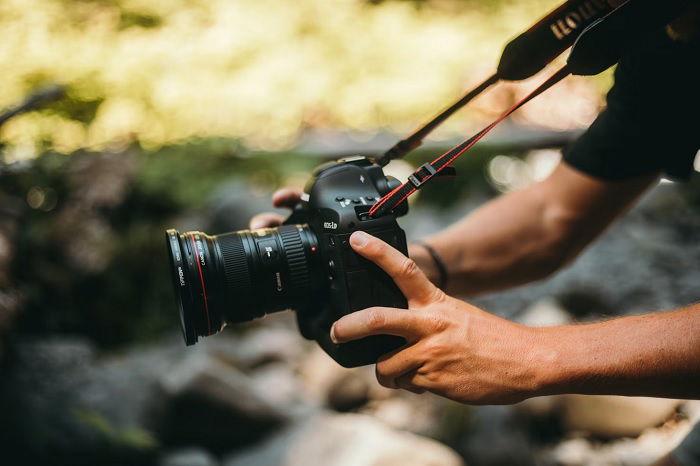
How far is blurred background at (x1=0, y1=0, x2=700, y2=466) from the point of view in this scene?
2320mm

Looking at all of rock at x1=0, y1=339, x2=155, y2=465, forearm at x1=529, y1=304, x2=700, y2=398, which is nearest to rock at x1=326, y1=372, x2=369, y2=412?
rock at x1=0, y1=339, x2=155, y2=465

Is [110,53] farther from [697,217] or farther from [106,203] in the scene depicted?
[697,217]

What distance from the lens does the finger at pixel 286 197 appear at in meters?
1.58

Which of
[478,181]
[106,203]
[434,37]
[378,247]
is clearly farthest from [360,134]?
[378,247]

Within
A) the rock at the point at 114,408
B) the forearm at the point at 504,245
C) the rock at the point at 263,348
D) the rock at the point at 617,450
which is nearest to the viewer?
the forearm at the point at 504,245

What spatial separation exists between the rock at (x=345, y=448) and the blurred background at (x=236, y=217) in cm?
1

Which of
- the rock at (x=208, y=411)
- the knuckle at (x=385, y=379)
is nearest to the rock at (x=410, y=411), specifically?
the rock at (x=208, y=411)

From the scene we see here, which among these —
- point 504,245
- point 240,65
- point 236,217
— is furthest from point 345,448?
point 240,65

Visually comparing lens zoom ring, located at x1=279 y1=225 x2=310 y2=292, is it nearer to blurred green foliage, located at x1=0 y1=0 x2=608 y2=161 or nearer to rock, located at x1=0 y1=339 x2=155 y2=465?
rock, located at x1=0 y1=339 x2=155 y2=465

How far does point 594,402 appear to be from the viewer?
2.40m

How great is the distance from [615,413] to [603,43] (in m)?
1.83

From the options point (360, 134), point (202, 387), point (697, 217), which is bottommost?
point (697, 217)

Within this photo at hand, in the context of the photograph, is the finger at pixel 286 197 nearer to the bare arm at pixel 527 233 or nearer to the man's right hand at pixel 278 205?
the man's right hand at pixel 278 205

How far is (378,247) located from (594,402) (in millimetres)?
1809
